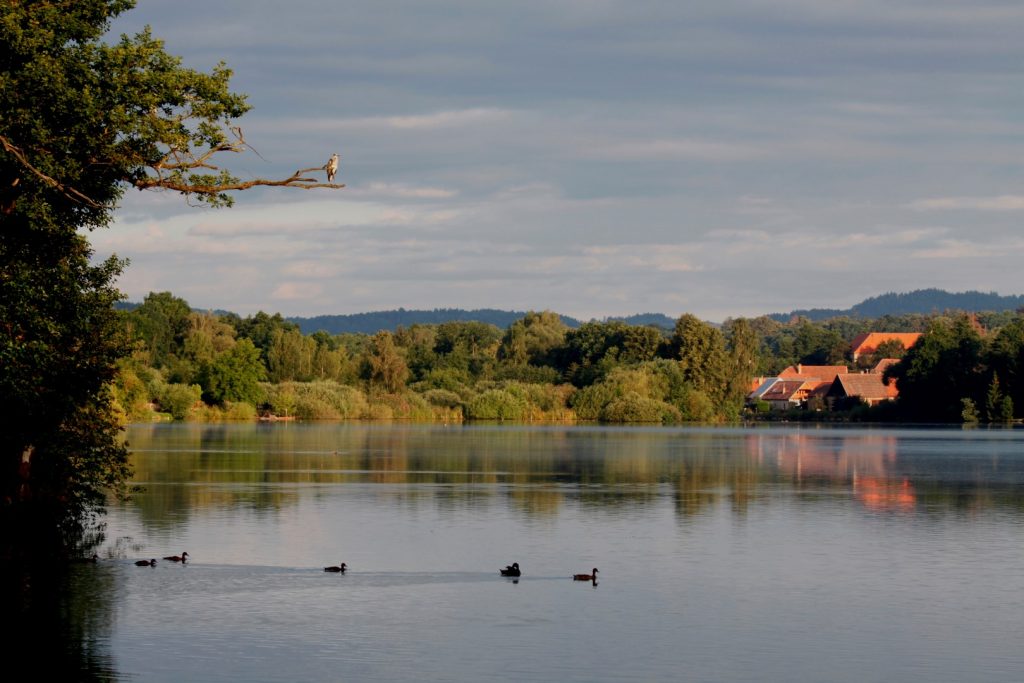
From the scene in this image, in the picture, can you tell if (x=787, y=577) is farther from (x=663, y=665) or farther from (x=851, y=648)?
(x=663, y=665)

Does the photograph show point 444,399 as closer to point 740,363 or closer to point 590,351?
point 590,351

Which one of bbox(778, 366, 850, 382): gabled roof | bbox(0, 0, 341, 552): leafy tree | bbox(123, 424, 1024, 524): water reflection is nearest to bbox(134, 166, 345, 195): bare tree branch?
bbox(0, 0, 341, 552): leafy tree

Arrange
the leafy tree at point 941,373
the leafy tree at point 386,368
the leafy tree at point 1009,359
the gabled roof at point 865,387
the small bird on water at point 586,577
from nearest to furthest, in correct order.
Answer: the small bird on water at point 586,577, the leafy tree at point 1009,359, the leafy tree at point 386,368, the leafy tree at point 941,373, the gabled roof at point 865,387

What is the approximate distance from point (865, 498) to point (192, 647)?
79.9 ft

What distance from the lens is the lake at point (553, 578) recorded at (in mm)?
16125

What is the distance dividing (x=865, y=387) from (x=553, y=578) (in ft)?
376

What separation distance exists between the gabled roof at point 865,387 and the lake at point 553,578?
86544 millimetres

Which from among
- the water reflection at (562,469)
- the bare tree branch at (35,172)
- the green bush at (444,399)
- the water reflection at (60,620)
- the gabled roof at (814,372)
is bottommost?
the water reflection at (60,620)

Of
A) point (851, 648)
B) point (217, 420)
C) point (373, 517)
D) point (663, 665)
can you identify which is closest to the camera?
point (663, 665)

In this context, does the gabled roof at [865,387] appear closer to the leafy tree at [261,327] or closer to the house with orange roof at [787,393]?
the house with orange roof at [787,393]

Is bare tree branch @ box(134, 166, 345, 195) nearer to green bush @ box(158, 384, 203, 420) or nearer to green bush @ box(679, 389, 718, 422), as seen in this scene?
green bush @ box(158, 384, 203, 420)

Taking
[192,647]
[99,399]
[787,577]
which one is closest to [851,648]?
[787,577]

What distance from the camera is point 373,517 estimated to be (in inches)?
1217

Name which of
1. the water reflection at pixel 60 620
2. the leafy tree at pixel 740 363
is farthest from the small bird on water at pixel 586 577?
the leafy tree at pixel 740 363
